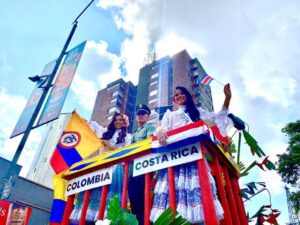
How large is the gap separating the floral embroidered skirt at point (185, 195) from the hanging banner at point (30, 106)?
13.0 ft

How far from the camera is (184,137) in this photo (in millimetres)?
3162

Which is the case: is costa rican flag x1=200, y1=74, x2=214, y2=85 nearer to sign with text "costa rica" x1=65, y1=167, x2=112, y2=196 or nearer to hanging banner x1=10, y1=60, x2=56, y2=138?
sign with text "costa rica" x1=65, y1=167, x2=112, y2=196

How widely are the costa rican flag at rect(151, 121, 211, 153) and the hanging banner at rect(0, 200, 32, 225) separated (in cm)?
307

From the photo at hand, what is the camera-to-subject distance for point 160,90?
1718 inches

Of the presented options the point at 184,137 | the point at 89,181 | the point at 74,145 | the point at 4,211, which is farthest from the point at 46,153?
the point at 184,137

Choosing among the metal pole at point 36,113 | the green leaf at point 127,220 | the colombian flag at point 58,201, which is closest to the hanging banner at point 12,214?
the metal pole at point 36,113

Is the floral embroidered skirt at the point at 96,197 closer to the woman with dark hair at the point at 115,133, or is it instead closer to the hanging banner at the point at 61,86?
the woman with dark hair at the point at 115,133

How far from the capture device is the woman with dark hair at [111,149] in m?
3.68

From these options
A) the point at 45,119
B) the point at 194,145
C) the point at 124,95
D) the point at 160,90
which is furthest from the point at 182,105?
the point at 124,95

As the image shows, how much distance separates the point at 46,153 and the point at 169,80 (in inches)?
1183

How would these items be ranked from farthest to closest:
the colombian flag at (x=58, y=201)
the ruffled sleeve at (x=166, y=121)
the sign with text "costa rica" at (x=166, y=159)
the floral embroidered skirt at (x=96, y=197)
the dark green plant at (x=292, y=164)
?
1. the dark green plant at (x=292, y=164)
2. the ruffled sleeve at (x=166, y=121)
3. the colombian flag at (x=58, y=201)
4. the floral embroidered skirt at (x=96, y=197)
5. the sign with text "costa rica" at (x=166, y=159)

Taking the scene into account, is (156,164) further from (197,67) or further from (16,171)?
(197,67)

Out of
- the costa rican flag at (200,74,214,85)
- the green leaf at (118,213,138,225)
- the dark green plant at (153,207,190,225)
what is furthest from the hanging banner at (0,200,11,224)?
the costa rican flag at (200,74,214,85)

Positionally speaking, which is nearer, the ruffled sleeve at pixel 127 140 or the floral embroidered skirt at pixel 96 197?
the floral embroidered skirt at pixel 96 197
